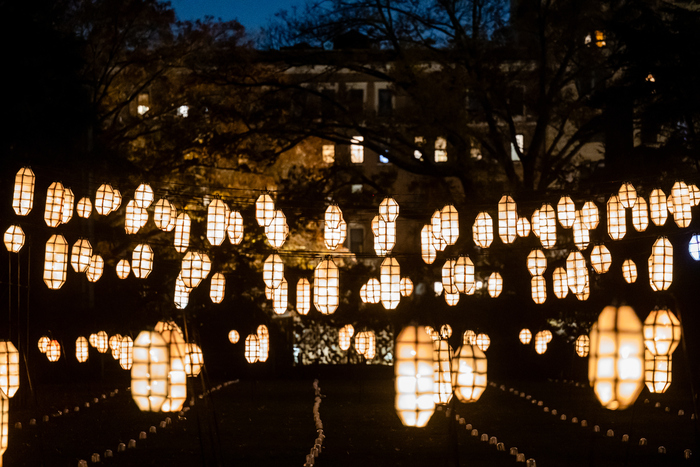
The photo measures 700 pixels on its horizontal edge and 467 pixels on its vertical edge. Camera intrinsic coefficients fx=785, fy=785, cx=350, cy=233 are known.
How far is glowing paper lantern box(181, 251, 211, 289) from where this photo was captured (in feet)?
48.6

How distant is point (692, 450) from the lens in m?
10.8

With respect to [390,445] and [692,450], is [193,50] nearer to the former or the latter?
[390,445]

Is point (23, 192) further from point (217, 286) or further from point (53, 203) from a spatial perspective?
point (217, 286)

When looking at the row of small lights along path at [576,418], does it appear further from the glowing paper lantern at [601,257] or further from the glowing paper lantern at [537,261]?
the glowing paper lantern at [601,257]

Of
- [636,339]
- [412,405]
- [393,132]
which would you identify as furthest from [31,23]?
[636,339]

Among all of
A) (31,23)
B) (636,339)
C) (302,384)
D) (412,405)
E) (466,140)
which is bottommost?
(302,384)

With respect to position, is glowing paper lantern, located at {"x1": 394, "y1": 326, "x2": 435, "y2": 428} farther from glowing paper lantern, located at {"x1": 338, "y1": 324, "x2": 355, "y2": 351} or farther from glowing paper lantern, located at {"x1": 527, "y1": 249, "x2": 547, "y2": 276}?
glowing paper lantern, located at {"x1": 338, "y1": 324, "x2": 355, "y2": 351}

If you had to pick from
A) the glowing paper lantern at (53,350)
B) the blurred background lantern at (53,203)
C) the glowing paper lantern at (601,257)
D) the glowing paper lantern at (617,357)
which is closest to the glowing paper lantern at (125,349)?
the glowing paper lantern at (53,350)

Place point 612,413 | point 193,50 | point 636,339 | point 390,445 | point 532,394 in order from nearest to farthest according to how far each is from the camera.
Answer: point 636,339
point 390,445
point 612,413
point 532,394
point 193,50

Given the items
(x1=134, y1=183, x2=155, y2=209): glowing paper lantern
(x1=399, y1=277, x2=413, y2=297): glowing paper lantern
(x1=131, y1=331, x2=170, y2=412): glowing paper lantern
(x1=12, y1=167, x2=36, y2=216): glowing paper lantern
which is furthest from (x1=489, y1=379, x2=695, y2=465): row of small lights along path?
(x1=12, y1=167, x2=36, y2=216): glowing paper lantern

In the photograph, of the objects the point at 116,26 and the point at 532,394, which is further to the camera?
the point at 116,26

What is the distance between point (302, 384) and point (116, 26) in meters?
11.6

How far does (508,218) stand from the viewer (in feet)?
44.1

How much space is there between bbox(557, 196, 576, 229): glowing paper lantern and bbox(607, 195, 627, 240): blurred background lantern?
2.60 feet
